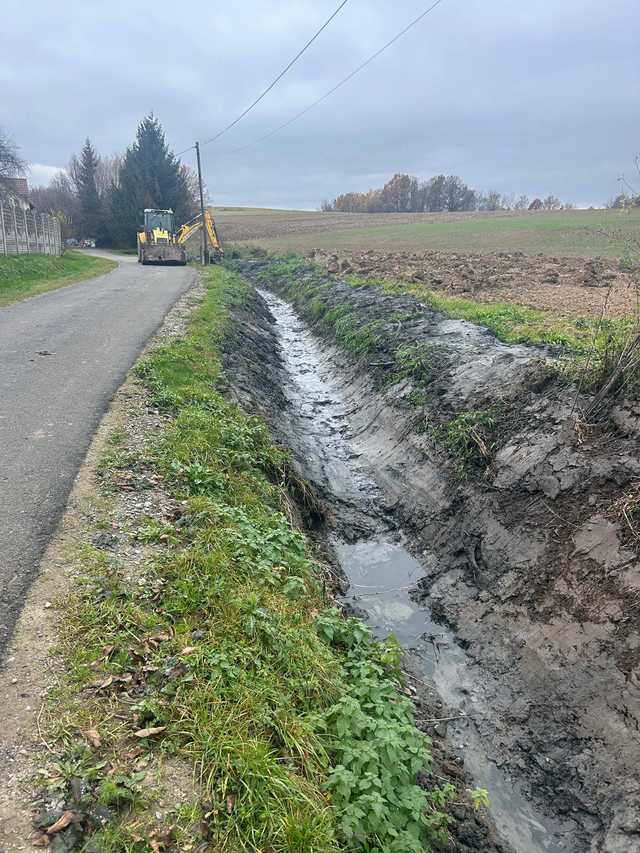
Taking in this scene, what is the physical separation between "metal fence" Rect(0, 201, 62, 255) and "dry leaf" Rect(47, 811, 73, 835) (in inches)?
947

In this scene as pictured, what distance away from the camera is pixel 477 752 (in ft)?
15.7

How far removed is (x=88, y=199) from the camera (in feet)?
170

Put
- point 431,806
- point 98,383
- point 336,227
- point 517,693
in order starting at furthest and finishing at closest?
A: 1. point 336,227
2. point 98,383
3. point 517,693
4. point 431,806

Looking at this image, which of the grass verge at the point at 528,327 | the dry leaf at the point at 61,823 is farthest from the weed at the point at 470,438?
the dry leaf at the point at 61,823

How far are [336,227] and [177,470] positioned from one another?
6250 cm

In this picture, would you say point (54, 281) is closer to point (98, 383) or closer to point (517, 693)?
point (98, 383)

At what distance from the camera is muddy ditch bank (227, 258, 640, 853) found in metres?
4.44

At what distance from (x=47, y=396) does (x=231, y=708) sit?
17.7 feet

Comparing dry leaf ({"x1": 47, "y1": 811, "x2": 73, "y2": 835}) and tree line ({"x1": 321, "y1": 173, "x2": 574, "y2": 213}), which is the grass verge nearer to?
dry leaf ({"x1": 47, "y1": 811, "x2": 73, "y2": 835})

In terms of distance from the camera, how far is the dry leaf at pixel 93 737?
303 cm

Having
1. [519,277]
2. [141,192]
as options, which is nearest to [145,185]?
[141,192]

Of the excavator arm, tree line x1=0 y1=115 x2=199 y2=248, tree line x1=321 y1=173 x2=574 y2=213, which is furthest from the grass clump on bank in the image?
tree line x1=321 y1=173 x2=574 y2=213

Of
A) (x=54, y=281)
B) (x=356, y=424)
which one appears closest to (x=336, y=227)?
(x=54, y=281)

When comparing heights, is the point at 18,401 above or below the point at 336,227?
below
